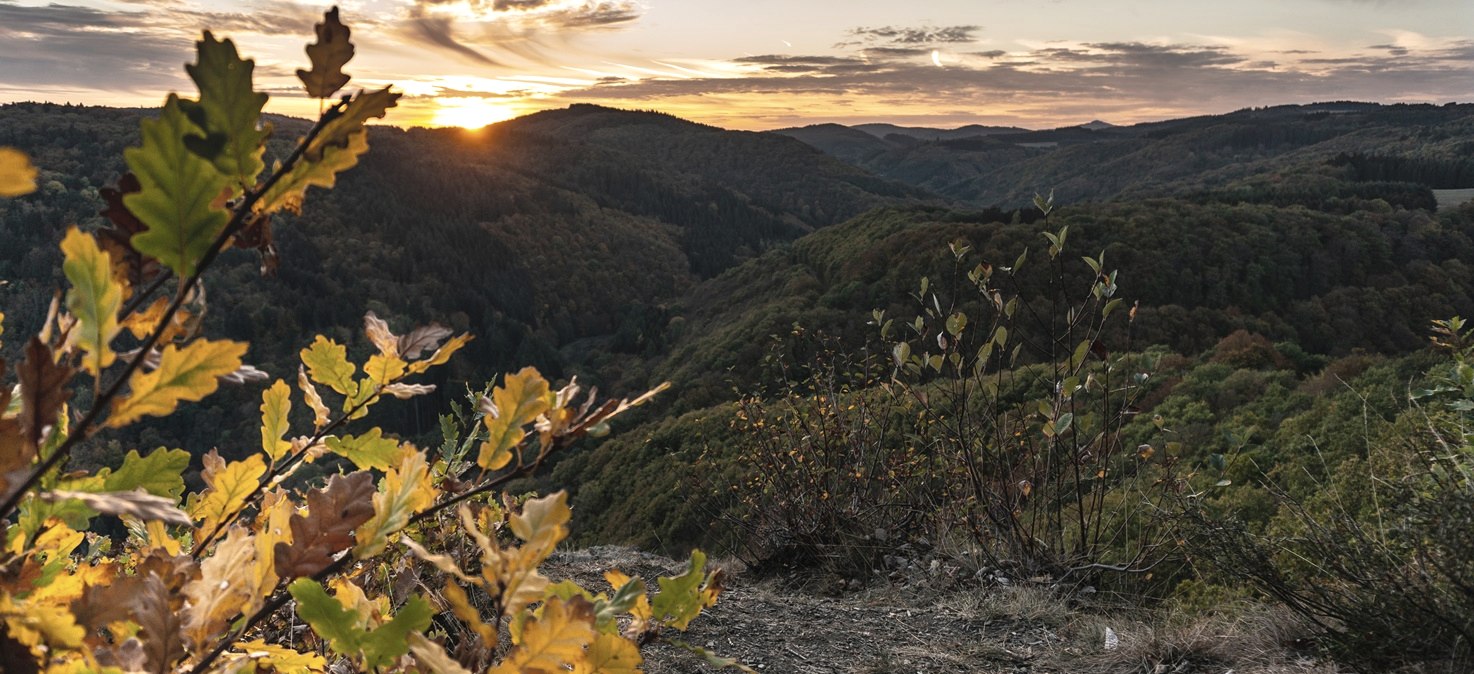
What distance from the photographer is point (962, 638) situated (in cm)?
322

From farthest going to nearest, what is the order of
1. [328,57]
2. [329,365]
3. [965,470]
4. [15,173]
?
1. [965,470]
2. [329,365]
3. [328,57]
4. [15,173]

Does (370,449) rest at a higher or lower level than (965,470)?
higher

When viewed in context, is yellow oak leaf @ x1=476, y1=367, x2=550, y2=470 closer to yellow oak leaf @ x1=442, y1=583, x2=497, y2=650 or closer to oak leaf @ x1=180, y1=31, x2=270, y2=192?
yellow oak leaf @ x1=442, y1=583, x2=497, y2=650

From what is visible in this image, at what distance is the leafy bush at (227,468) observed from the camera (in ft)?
1.99

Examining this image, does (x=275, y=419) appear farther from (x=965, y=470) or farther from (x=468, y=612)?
(x=965, y=470)

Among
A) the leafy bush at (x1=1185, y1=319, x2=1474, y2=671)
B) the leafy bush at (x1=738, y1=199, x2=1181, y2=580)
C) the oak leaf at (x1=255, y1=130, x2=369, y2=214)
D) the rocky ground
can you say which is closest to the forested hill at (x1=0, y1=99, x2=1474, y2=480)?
the oak leaf at (x1=255, y1=130, x2=369, y2=214)

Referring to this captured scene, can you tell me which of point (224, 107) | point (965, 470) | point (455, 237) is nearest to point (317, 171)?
point (224, 107)

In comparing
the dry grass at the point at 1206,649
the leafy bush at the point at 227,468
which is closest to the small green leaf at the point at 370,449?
the leafy bush at the point at 227,468

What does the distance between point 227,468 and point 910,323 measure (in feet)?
13.2

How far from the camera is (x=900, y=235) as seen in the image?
60250mm

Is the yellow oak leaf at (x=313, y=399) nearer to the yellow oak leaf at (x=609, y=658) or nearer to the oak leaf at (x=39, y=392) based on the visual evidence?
the oak leaf at (x=39, y=392)

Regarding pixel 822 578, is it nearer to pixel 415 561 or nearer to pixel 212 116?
pixel 415 561

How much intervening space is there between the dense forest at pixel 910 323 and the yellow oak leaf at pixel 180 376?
0.59 ft

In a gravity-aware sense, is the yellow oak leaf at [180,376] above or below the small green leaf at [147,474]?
above
